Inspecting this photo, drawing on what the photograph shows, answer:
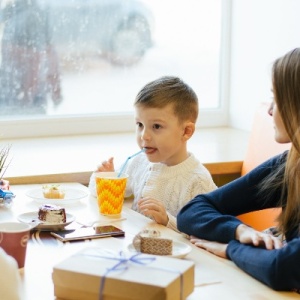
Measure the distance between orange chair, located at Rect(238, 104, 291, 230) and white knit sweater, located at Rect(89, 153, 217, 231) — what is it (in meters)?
0.36

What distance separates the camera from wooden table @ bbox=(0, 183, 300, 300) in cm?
155

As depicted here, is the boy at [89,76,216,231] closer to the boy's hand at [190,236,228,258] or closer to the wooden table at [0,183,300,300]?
the wooden table at [0,183,300,300]

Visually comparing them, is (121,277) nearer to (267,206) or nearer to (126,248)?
(126,248)

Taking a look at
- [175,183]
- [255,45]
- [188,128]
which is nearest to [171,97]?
[188,128]

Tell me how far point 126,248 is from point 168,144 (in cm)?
68

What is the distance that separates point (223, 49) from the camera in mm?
3705

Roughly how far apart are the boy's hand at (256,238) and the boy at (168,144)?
0.48 m

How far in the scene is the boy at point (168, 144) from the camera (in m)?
2.36

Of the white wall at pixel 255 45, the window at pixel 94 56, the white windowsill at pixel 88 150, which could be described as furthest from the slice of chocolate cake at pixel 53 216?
the white wall at pixel 255 45

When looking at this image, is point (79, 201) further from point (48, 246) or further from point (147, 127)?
point (48, 246)

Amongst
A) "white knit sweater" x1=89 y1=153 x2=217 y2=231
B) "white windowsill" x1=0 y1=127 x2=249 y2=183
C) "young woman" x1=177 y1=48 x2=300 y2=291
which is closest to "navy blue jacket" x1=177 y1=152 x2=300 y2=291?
"young woman" x1=177 y1=48 x2=300 y2=291

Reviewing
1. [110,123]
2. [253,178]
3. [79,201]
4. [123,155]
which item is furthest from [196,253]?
[110,123]

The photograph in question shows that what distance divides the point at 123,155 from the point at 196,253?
1201 mm

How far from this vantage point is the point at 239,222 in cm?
194
